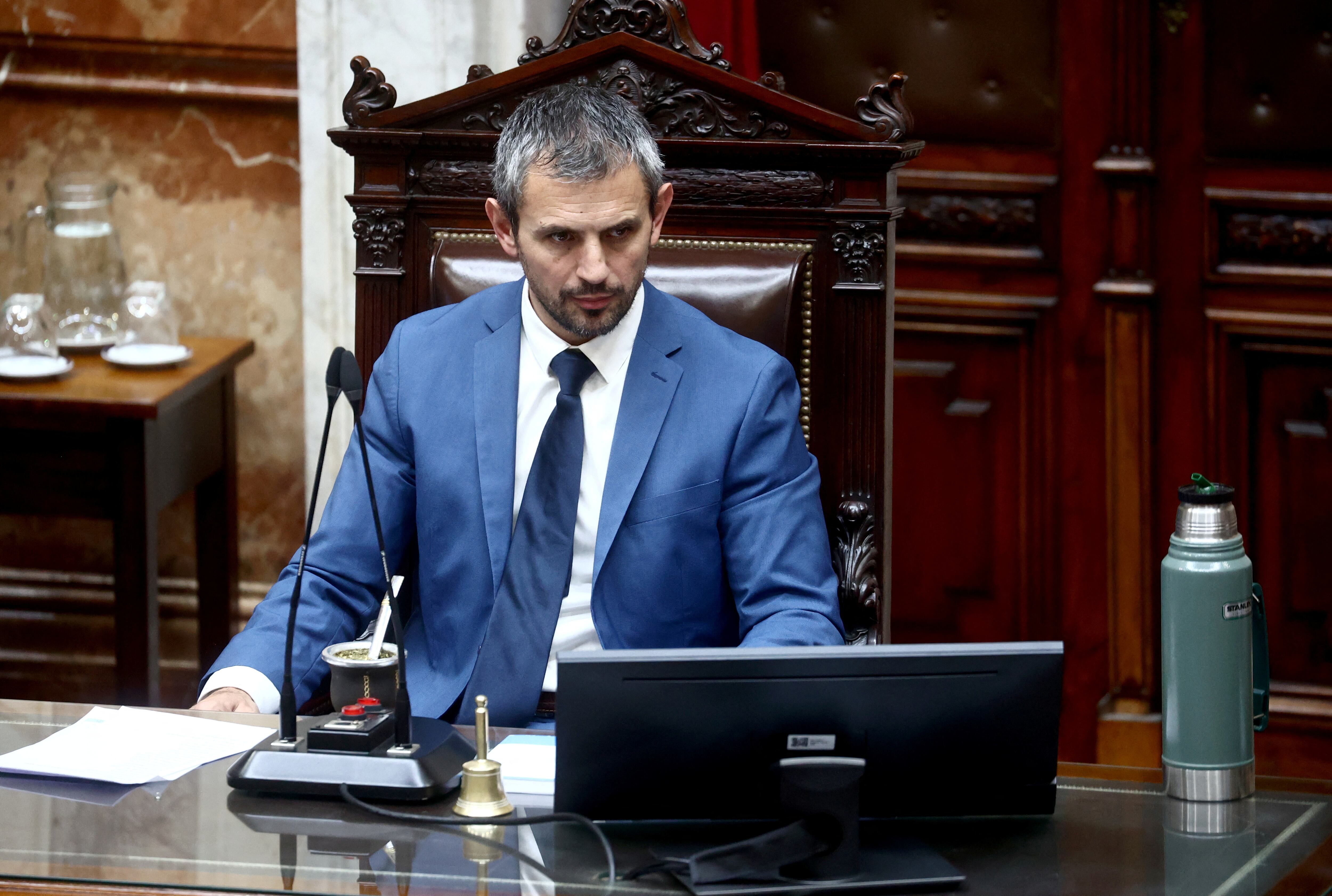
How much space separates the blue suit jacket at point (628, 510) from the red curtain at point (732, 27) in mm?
946

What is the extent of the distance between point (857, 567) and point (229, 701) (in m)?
0.88

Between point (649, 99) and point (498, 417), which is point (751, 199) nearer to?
point (649, 99)

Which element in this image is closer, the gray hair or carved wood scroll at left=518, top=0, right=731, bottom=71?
the gray hair

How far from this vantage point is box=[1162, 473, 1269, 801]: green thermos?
1391mm

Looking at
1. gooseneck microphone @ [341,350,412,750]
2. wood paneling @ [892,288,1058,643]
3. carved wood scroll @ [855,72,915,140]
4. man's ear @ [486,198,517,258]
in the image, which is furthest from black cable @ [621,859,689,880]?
wood paneling @ [892,288,1058,643]

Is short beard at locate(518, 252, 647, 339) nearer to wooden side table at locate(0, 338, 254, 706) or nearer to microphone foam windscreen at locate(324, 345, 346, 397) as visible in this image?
microphone foam windscreen at locate(324, 345, 346, 397)

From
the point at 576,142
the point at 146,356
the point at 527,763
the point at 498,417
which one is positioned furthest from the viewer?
the point at 146,356

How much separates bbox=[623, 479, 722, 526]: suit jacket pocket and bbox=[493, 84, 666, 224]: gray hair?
14.1 inches

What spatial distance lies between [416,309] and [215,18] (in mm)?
1196

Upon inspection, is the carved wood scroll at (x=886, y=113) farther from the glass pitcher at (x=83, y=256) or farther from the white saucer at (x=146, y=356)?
the glass pitcher at (x=83, y=256)

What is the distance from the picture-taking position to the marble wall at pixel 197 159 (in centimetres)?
319

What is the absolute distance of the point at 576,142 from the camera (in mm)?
1928

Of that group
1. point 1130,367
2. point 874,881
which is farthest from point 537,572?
point 1130,367

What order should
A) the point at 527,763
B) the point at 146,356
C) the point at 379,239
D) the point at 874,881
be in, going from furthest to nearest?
the point at 146,356
the point at 379,239
the point at 527,763
the point at 874,881
